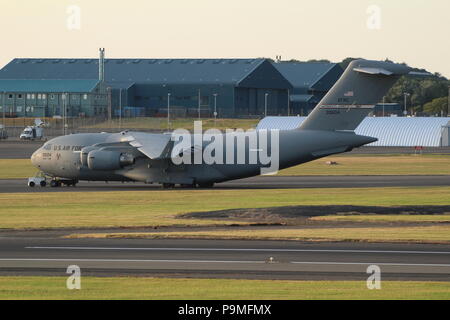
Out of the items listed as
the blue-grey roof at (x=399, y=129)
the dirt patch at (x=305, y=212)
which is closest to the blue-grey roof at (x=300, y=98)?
the blue-grey roof at (x=399, y=129)

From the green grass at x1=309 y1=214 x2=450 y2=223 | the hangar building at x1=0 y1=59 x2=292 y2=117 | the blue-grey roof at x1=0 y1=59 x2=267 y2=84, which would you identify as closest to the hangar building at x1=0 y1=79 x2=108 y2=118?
the hangar building at x1=0 y1=59 x2=292 y2=117

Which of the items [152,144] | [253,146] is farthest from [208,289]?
[152,144]

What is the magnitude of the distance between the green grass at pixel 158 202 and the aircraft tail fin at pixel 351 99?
404cm

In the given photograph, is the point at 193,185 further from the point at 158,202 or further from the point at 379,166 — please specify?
the point at 379,166

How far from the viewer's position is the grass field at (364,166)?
249 ft

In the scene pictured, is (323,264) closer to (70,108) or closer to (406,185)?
(406,185)

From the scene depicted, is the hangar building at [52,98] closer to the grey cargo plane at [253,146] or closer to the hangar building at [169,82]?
the hangar building at [169,82]

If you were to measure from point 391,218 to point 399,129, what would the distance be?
285ft

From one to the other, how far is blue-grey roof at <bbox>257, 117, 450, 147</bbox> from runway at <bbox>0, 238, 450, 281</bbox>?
91.4m

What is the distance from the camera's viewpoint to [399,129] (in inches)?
4975

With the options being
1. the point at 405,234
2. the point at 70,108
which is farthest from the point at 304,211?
the point at 70,108

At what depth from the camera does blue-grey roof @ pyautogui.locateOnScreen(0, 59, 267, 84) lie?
172375mm

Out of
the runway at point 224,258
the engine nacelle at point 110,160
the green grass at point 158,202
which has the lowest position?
the green grass at point 158,202
